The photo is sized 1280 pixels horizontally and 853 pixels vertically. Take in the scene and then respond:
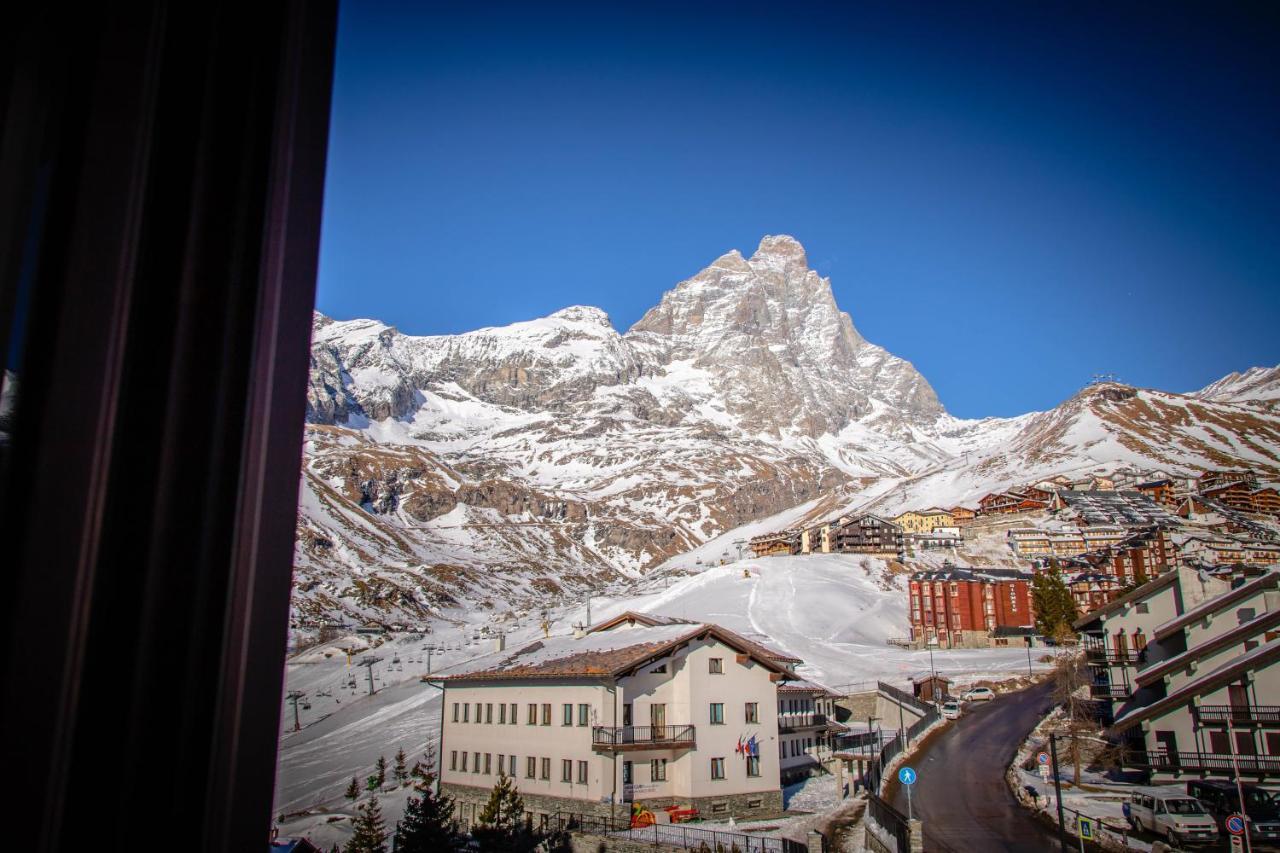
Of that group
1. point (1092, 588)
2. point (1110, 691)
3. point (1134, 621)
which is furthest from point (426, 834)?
point (1092, 588)

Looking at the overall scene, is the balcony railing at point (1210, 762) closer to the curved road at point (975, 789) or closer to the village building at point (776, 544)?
the curved road at point (975, 789)

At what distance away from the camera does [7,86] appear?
148cm

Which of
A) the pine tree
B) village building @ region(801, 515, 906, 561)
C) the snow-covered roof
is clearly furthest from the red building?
the pine tree

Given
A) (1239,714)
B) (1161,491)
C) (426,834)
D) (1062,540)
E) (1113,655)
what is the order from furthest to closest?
(1161,491), (1062,540), (1113,655), (1239,714), (426,834)

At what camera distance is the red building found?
67.9 metres

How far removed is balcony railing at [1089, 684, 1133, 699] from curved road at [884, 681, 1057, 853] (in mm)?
3588

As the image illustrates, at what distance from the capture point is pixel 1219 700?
22.8 metres

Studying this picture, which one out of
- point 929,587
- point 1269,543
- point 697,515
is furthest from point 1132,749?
point 697,515

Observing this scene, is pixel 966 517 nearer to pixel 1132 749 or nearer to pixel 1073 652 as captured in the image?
pixel 1073 652

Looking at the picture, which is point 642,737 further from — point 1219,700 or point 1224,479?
point 1224,479

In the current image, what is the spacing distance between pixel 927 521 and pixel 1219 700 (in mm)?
103316

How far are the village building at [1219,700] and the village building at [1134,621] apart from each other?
343cm

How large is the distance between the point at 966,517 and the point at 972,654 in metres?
63.2

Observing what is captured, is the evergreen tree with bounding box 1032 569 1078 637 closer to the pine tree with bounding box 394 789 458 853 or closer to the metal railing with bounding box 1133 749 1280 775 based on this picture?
the metal railing with bounding box 1133 749 1280 775
